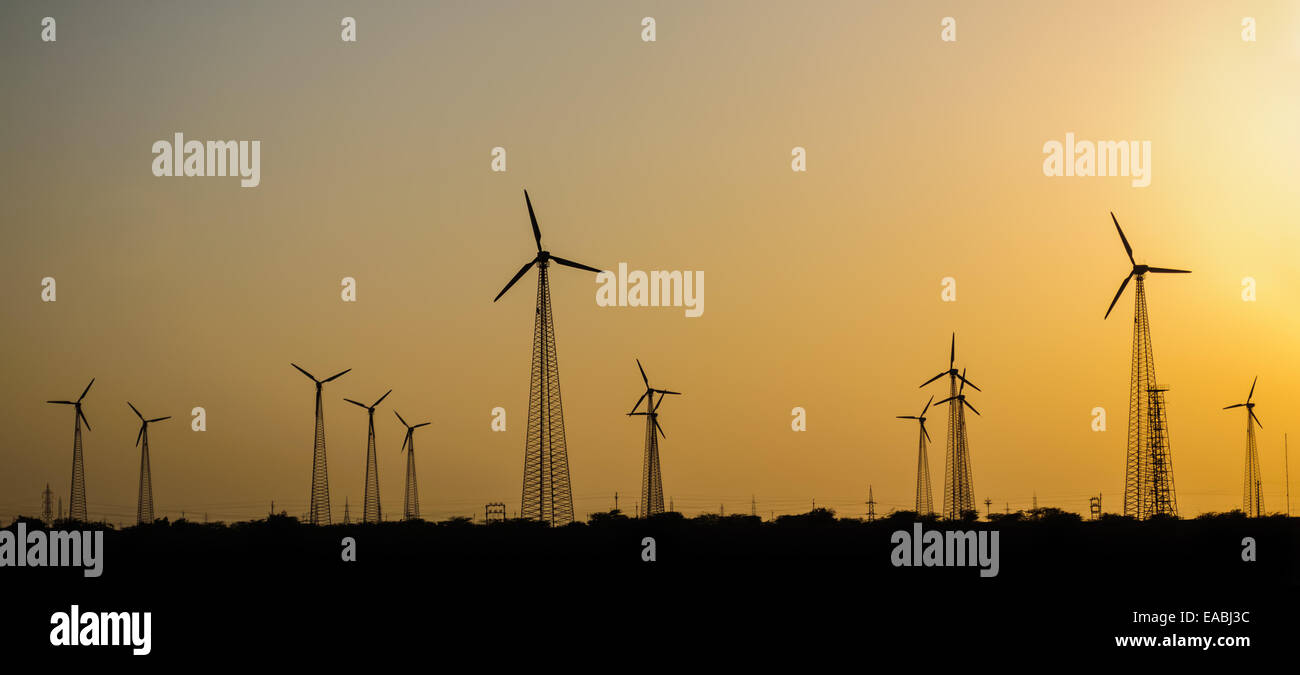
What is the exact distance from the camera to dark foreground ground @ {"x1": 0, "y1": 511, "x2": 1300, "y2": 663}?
103 m

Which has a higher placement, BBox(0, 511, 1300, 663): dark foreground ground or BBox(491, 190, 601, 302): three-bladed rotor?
BBox(491, 190, 601, 302): three-bladed rotor
